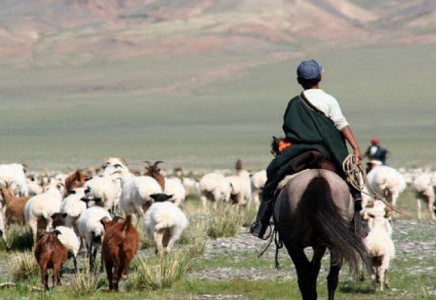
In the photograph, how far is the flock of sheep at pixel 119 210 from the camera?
48.4ft

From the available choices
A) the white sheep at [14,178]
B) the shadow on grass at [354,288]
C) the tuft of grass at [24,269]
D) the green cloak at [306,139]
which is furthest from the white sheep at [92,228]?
the white sheep at [14,178]

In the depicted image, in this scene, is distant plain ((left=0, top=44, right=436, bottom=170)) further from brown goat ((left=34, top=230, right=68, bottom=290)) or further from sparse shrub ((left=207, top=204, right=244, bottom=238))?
brown goat ((left=34, top=230, right=68, bottom=290))

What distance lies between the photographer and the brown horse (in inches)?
450

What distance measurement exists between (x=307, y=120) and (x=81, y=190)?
979 centimetres

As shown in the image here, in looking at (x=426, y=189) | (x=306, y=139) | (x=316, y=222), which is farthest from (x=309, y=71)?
(x=426, y=189)

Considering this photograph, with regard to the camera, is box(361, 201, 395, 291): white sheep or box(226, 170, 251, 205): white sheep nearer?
box(361, 201, 395, 291): white sheep

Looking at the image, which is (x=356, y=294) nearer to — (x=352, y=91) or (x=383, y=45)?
(x=352, y=91)

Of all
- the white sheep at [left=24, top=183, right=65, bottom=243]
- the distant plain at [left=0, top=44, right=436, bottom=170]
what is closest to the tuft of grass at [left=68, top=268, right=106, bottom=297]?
the white sheep at [left=24, top=183, right=65, bottom=243]

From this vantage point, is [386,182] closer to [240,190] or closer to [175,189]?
[175,189]

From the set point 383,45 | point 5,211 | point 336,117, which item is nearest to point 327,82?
point 383,45

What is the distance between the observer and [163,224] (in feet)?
57.6

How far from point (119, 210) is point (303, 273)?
529 inches

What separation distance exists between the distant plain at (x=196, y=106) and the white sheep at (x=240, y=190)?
39.4 metres

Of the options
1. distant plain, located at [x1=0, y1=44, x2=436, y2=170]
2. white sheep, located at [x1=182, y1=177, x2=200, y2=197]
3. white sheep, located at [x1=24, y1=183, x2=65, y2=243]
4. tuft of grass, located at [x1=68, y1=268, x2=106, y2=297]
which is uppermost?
distant plain, located at [x1=0, y1=44, x2=436, y2=170]
